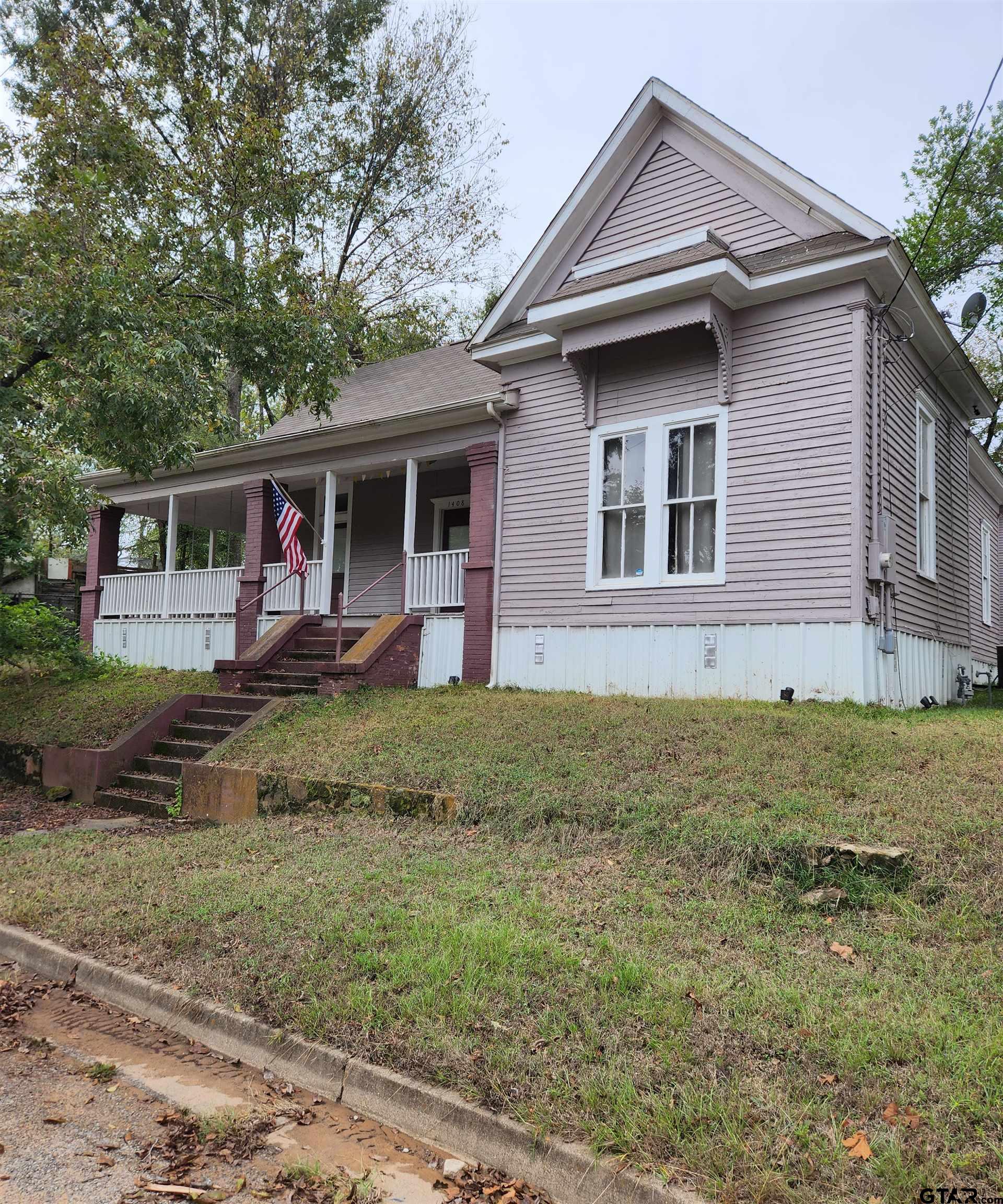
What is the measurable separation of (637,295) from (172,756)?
802cm

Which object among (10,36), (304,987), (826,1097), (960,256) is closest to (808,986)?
(826,1097)

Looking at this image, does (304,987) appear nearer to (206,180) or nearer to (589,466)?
(589,466)

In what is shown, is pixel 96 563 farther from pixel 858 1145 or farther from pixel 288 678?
pixel 858 1145

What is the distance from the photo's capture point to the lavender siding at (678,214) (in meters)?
11.2

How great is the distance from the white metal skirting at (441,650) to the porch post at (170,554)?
22.4 ft

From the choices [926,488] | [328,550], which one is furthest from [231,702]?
[926,488]

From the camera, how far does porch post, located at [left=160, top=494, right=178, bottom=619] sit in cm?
1784

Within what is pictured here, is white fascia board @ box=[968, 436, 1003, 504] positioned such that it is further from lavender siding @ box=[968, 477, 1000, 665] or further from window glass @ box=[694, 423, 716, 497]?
window glass @ box=[694, 423, 716, 497]

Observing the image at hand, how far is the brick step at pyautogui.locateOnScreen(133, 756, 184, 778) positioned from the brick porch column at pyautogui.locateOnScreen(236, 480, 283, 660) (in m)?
4.78

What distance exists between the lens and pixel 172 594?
17875 millimetres

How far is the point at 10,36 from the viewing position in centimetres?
2623

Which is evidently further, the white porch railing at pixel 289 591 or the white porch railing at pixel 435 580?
the white porch railing at pixel 289 591

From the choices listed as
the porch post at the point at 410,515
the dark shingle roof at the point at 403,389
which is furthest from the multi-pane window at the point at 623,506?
the porch post at the point at 410,515

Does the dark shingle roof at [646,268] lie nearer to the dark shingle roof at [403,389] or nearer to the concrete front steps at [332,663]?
the dark shingle roof at [403,389]
